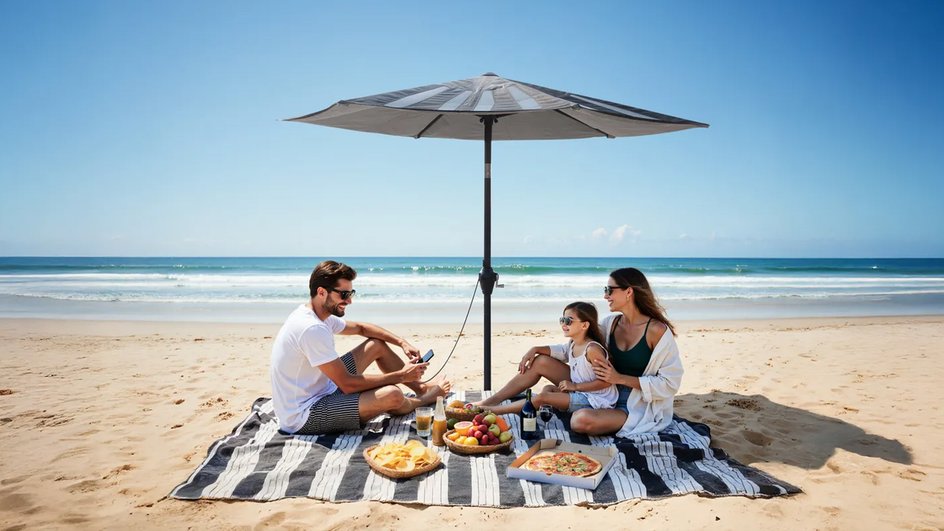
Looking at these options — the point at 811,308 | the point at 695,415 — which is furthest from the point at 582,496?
the point at 811,308

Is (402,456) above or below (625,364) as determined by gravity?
below

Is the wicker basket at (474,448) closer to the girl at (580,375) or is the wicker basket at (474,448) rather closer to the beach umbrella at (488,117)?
the girl at (580,375)

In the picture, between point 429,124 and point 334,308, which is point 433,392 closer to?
point 334,308

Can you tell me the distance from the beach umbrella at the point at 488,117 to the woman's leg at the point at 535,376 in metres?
0.36

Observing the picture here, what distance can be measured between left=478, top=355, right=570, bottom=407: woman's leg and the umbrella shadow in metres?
1.18

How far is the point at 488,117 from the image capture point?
4543mm

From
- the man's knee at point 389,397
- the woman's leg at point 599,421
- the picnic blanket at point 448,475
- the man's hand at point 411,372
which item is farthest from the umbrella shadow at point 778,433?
the man's knee at point 389,397

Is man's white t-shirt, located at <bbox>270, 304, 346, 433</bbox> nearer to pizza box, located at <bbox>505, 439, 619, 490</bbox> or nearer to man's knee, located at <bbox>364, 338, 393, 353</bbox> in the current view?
man's knee, located at <bbox>364, 338, 393, 353</bbox>

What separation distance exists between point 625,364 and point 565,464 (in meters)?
1.02

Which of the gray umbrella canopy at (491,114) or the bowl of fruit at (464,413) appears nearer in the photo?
the gray umbrella canopy at (491,114)

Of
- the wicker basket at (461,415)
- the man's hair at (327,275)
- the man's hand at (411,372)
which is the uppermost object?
the man's hair at (327,275)

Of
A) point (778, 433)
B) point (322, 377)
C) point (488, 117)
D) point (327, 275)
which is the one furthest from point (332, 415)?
point (778, 433)

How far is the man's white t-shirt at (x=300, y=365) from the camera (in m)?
3.53

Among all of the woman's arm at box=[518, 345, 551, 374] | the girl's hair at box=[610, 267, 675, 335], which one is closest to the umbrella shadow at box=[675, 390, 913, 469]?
the girl's hair at box=[610, 267, 675, 335]
